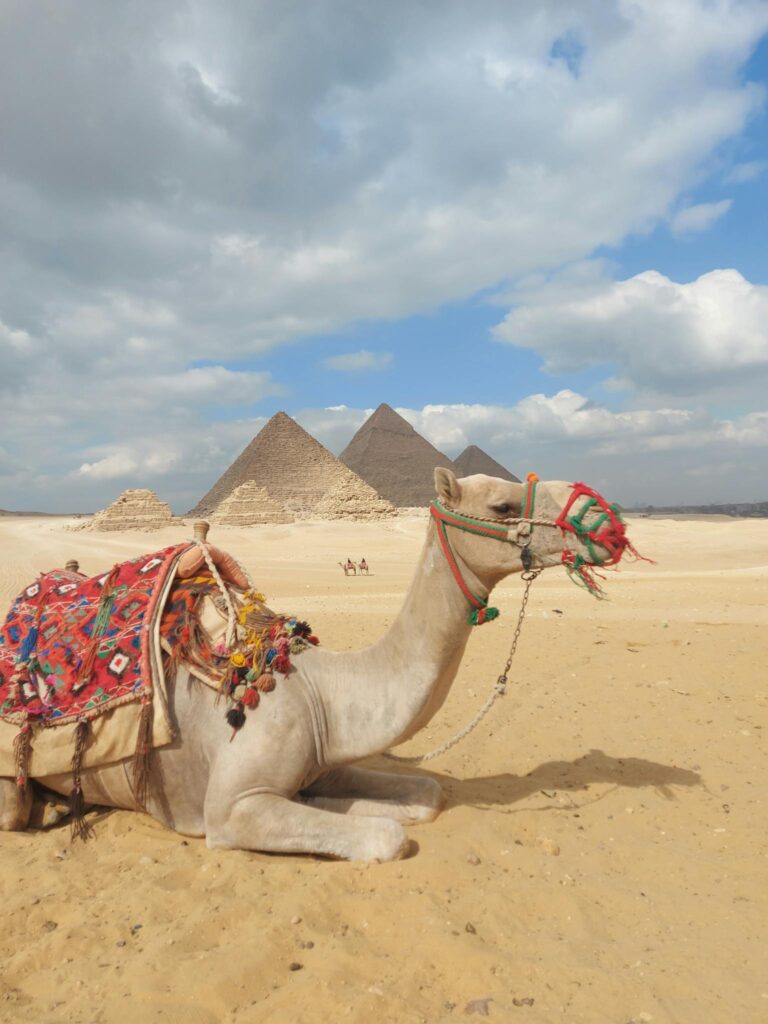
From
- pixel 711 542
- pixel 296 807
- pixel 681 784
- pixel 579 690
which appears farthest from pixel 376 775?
pixel 711 542

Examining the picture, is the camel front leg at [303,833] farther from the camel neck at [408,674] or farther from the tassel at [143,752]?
the tassel at [143,752]

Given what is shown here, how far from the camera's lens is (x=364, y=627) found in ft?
32.4

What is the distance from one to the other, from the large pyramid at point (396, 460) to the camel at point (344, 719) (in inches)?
4296

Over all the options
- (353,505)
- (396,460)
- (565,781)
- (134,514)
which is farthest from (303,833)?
(396,460)

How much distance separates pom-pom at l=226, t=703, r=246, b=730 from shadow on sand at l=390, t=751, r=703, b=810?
134 cm

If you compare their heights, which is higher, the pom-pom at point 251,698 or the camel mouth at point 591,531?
the camel mouth at point 591,531

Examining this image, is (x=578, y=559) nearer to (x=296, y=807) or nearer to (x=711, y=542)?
(x=296, y=807)

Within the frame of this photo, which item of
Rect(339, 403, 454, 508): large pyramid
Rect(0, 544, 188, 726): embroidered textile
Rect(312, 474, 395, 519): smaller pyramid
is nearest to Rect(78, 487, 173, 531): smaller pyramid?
Rect(312, 474, 395, 519): smaller pyramid

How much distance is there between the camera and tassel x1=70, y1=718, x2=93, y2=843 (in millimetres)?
3471

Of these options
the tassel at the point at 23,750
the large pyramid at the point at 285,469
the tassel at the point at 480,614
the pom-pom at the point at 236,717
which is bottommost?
the tassel at the point at 23,750

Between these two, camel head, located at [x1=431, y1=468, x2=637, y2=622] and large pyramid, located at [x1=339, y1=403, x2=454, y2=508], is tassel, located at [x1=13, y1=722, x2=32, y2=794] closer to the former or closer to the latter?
camel head, located at [x1=431, y1=468, x2=637, y2=622]

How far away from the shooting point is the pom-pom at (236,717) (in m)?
3.26

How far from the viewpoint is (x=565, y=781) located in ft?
14.5

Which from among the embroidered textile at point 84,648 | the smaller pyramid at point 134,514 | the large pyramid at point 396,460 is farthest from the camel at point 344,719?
the large pyramid at point 396,460
